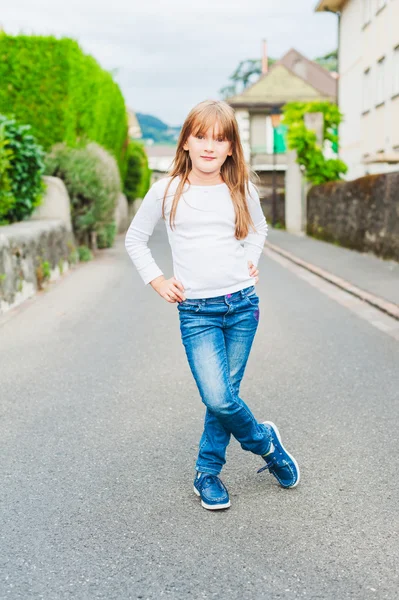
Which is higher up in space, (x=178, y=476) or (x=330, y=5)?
(x=330, y=5)

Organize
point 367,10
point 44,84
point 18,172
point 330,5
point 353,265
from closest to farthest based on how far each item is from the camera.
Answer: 1. point 18,172
2. point 353,265
3. point 44,84
4. point 367,10
5. point 330,5

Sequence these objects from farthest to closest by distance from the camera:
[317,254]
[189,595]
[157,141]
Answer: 1. [157,141]
2. [317,254]
3. [189,595]

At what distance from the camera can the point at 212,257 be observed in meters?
3.30

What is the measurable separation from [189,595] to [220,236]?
143 cm

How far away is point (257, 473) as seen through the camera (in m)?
3.83

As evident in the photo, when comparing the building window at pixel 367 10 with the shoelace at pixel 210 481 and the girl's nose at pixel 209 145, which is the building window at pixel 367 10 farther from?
the shoelace at pixel 210 481

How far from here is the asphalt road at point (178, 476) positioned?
278 cm

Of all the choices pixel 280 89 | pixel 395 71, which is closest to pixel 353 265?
pixel 395 71

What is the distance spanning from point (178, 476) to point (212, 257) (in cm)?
116

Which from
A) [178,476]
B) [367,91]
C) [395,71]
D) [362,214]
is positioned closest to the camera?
[178,476]

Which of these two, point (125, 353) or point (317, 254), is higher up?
point (125, 353)

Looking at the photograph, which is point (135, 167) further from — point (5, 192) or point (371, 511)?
point (371, 511)

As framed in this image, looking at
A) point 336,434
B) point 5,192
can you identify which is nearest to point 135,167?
point 5,192

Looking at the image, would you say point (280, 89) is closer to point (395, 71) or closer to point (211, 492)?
point (395, 71)
